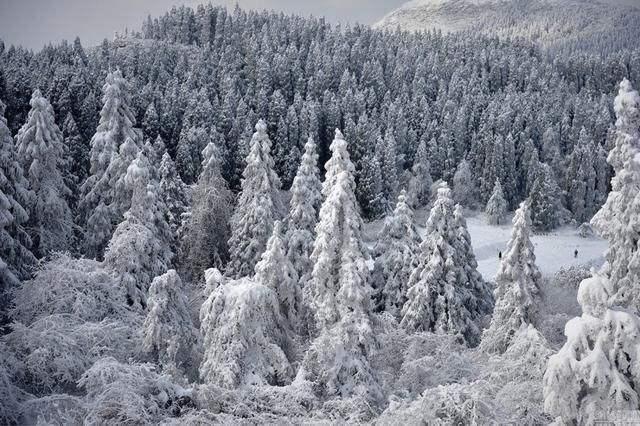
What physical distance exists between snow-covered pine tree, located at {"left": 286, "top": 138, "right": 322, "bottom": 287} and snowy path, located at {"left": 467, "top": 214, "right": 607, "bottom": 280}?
30.7 m

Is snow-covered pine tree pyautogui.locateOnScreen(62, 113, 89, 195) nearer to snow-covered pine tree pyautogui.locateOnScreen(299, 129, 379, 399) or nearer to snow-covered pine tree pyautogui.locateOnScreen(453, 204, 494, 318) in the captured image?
snow-covered pine tree pyautogui.locateOnScreen(453, 204, 494, 318)

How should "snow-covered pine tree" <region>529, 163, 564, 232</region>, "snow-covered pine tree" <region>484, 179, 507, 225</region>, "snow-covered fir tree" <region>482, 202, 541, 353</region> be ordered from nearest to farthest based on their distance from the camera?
"snow-covered fir tree" <region>482, 202, 541, 353</region>, "snow-covered pine tree" <region>529, 163, 564, 232</region>, "snow-covered pine tree" <region>484, 179, 507, 225</region>

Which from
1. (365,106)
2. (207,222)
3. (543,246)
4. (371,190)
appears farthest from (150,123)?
(543,246)

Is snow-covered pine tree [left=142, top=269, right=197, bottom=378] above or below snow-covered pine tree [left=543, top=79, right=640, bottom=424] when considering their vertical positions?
below

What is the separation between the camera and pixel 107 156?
1278 inches

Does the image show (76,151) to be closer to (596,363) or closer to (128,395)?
(128,395)

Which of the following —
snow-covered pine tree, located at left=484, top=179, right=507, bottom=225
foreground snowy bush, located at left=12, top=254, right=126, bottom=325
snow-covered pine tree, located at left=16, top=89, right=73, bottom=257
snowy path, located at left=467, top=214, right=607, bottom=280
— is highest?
snow-covered pine tree, located at left=16, top=89, right=73, bottom=257

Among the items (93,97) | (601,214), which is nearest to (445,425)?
(601,214)

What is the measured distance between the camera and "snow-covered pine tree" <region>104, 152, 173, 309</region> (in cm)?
2611

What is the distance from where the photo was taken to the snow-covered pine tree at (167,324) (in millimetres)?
20109

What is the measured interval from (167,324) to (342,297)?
650 centimetres

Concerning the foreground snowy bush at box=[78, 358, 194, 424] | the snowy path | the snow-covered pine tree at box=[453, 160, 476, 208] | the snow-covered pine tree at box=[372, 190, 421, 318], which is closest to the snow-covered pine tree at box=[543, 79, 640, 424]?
the foreground snowy bush at box=[78, 358, 194, 424]

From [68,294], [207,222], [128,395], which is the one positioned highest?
[207,222]

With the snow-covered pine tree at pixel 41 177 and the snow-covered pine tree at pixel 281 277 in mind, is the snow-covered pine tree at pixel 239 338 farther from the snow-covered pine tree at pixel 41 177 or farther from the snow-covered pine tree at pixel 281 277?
the snow-covered pine tree at pixel 41 177
